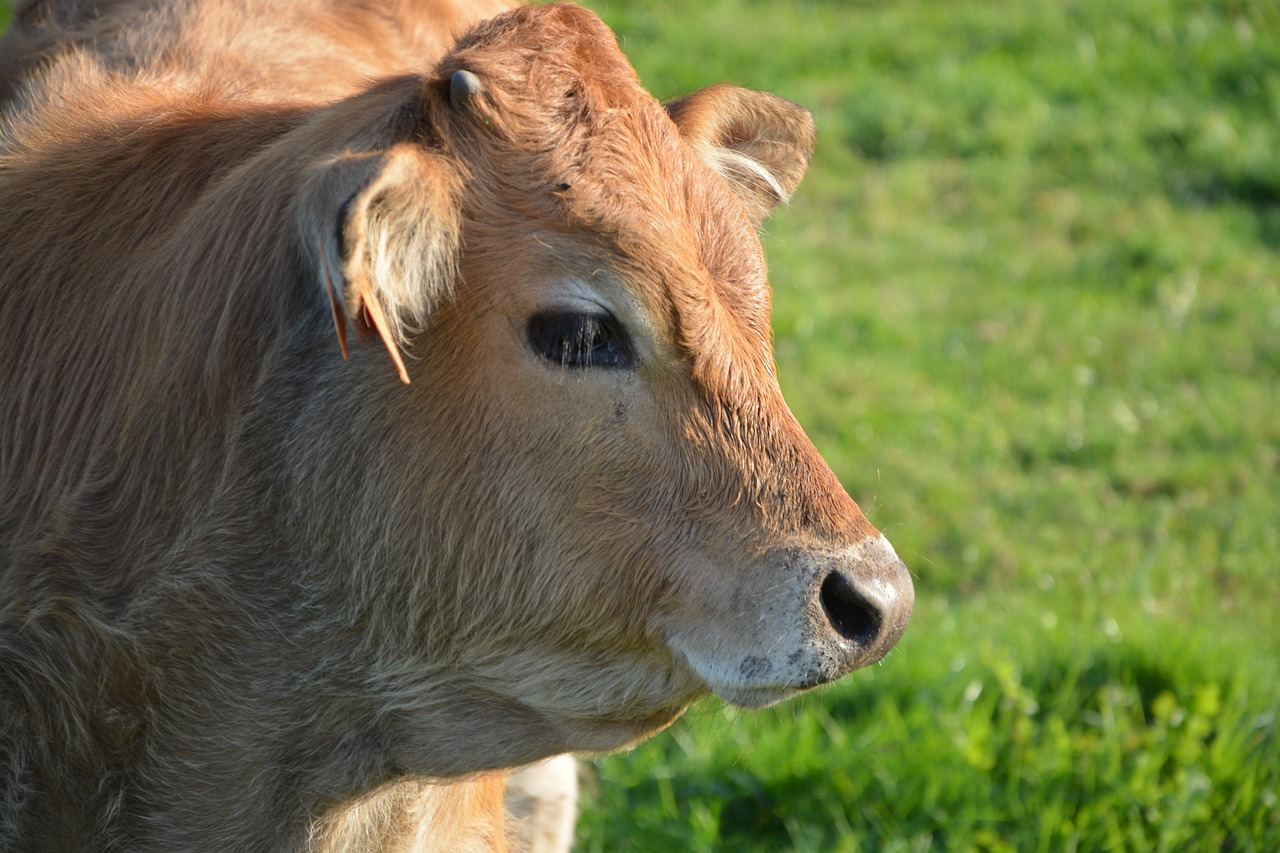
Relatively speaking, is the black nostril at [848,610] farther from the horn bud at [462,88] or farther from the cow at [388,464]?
the horn bud at [462,88]

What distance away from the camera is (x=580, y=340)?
2.52 metres

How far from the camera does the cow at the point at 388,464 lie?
8.27ft

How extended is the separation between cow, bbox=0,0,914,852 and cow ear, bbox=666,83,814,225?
417 mm

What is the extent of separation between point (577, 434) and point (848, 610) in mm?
548

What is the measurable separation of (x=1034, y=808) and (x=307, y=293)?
8.44 feet

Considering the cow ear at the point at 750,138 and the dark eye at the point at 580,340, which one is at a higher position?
the dark eye at the point at 580,340

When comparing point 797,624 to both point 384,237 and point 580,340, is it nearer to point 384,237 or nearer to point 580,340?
point 580,340

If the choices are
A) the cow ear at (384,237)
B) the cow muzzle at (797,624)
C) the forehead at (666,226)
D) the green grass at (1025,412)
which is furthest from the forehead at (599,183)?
the green grass at (1025,412)

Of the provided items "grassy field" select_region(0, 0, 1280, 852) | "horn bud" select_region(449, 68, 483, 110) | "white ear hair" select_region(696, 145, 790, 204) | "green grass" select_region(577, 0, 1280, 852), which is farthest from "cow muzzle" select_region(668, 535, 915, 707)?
"white ear hair" select_region(696, 145, 790, 204)

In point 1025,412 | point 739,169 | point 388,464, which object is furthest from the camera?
point 1025,412

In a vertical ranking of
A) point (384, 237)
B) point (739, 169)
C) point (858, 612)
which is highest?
point (384, 237)

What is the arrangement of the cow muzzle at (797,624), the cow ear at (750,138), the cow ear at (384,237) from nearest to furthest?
the cow ear at (384,237), the cow muzzle at (797,624), the cow ear at (750,138)

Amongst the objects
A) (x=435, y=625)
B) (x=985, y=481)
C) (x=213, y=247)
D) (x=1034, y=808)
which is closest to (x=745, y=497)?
(x=435, y=625)

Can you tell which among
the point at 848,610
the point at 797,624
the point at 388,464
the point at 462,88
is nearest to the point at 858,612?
the point at 848,610
